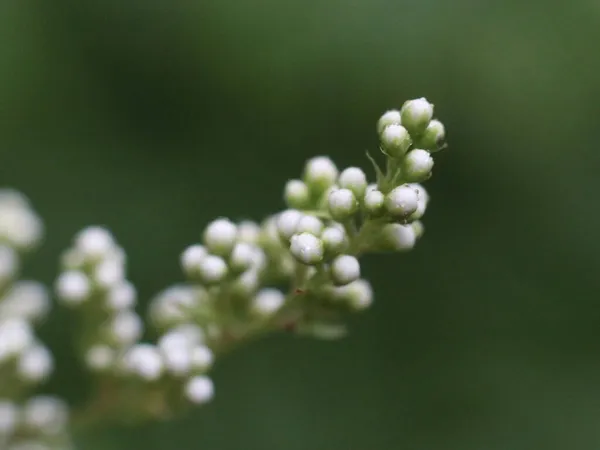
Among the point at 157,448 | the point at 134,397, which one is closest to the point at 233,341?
the point at 134,397

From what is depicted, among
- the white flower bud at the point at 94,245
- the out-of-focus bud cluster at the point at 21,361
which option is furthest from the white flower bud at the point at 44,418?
the white flower bud at the point at 94,245

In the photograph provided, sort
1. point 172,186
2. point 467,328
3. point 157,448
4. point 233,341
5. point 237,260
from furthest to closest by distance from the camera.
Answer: point 172,186 → point 467,328 → point 157,448 → point 233,341 → point 237,260

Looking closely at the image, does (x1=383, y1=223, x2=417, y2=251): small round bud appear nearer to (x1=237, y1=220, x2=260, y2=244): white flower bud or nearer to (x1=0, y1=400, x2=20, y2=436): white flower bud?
(x1=237, y1=220, x2=260, y2=244): white flower bud

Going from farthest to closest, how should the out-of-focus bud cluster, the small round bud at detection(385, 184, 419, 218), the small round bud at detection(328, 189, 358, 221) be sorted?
the out-of-focus bud cluster
the small round bud at detection(328, 189, 358, 221)
the small round bud at detection(385, 184, 419, 218)

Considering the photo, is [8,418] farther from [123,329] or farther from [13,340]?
[123,329]

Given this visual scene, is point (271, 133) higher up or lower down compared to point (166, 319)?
higher up

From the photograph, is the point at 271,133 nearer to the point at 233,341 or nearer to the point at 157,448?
the point at 157,448

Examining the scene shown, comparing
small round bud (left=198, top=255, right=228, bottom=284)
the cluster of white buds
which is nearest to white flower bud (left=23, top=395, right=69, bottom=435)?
the cluster of white buds
